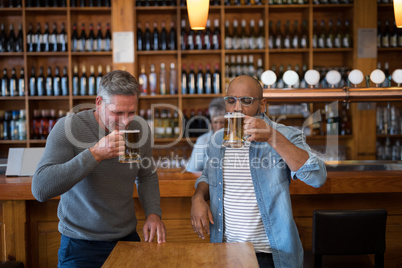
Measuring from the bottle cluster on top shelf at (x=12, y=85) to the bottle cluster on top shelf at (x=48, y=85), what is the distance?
0.29 feet

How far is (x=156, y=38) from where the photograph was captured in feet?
15.4

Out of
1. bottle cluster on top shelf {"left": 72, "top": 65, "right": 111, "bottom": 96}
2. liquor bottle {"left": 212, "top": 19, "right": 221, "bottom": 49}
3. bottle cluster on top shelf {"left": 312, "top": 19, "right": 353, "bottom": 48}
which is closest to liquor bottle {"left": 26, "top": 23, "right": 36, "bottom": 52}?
bottle cluster on top shelf {"left": 72, "top": 65, "right": 111, "bottom": 96}

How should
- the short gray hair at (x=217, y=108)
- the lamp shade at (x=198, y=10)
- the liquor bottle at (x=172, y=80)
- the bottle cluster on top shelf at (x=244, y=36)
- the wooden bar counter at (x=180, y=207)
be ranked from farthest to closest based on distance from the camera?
the liquor bottle at (x=172, y=80), the bottle cluster on top shelf at (x=244, y=36), the short gray hair at (x=217, y=108), the wooden bar counter at (x=180, y=207), the lamp shade at (x=198, y=10)

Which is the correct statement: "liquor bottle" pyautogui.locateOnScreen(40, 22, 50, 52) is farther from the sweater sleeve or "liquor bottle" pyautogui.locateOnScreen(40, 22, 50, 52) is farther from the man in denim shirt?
the man in denim shirt

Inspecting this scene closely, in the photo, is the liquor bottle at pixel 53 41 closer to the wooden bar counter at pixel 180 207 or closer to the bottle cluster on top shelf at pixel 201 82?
the bottle cluster on top shelf at pixel 201 82

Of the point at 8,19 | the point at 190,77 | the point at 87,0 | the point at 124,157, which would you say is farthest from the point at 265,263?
the point at 8,19

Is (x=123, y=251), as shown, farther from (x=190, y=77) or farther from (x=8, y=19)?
(x=8, y=19)

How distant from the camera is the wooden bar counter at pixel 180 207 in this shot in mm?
2377

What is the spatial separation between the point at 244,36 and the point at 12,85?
2639 millimetres

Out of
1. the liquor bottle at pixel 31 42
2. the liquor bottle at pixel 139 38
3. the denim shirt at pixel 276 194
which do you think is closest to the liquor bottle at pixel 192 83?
the liquor bottle at pixel 139 38

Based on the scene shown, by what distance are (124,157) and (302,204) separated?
1256 mm

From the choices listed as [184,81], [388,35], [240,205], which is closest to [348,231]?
[240,205]

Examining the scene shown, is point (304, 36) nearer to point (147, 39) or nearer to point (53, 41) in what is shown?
point (147, 39)

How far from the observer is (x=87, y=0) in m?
4.64
